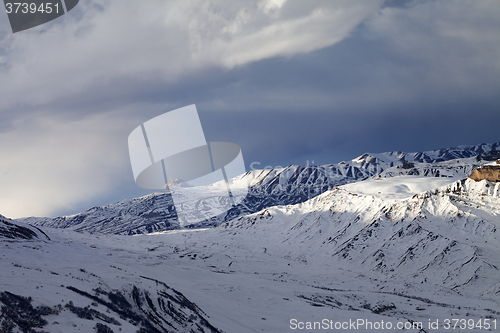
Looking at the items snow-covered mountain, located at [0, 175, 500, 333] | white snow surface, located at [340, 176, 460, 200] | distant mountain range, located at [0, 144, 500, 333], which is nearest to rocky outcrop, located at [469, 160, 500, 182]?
distant mountain range, located at [0, 144, 500, 333]

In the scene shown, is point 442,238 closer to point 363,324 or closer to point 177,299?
point 363,324

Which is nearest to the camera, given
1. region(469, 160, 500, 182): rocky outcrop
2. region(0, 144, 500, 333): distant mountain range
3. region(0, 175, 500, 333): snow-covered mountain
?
region(0, 144, 500, 333): distant mountain range

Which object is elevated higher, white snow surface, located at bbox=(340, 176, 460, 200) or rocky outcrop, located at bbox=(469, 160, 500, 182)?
rocky outcrop, located at bbox=(469, 160, 500, 182)

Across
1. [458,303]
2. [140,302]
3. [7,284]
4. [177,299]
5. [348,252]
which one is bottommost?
[348,252]

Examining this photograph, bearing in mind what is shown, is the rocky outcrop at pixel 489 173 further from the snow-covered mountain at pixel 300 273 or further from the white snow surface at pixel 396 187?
the white snow surface at pixel 396 187

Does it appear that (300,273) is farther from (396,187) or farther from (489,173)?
(396,187)

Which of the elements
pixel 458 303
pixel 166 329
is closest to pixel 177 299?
pixel 166 329

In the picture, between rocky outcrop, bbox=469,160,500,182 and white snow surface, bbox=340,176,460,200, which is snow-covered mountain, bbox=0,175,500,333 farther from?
rocky outcrop, bbox=469,160,500,182

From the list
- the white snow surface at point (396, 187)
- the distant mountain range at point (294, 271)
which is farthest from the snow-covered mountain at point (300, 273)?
the white snow surface at point (396, 187)

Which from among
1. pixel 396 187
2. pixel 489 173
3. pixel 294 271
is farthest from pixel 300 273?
pixel 396 187

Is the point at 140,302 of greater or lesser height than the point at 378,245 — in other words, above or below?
above

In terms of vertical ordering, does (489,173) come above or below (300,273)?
above
